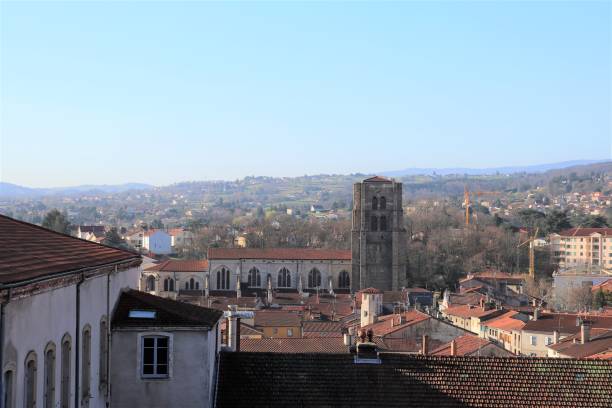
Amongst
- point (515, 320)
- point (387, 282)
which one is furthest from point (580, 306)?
point (515, 320)

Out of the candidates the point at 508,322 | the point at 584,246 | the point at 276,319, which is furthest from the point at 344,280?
the point at 584,246

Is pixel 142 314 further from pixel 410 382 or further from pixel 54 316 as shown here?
pixel 410 382

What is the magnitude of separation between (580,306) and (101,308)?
5981cm

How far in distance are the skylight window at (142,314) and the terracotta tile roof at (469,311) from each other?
136 feet

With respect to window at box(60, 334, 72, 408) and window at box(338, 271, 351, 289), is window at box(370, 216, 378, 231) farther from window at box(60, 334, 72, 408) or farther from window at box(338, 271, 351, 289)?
window at box(60, 334, 72, 408)

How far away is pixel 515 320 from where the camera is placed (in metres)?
49.6

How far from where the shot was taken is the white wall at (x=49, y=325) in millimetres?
9711

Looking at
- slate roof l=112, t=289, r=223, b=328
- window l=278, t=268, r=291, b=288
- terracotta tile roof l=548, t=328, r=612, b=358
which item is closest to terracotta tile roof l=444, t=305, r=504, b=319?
terracotta tile roof l=548, t=328, r=612, b=358

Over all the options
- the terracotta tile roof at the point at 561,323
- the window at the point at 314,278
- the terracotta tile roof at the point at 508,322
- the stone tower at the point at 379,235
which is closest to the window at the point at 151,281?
the window at the point at 314,278

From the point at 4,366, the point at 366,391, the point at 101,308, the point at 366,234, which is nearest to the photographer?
the point at 4,366

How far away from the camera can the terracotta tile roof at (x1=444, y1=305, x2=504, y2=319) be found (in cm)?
5544

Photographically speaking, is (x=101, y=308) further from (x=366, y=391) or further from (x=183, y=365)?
(x=366, y=391)

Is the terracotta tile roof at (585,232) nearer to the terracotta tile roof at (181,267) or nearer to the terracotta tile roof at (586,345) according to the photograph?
the terracotta tile roof at (181,267)

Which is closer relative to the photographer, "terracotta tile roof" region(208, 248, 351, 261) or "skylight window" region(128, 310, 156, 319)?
"skylight window" region(128, 310, 156, 319)
